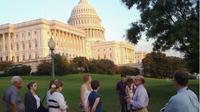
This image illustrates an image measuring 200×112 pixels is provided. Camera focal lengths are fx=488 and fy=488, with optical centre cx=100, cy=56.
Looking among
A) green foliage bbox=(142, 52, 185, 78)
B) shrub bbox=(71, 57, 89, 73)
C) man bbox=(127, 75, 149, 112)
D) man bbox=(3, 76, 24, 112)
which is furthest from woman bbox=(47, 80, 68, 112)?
green foliage bbox=(142, 52, 185, 78)

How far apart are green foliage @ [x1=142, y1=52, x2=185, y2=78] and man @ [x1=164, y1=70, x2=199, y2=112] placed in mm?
93754

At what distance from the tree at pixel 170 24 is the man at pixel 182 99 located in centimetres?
2162

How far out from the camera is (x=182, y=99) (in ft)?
21.1

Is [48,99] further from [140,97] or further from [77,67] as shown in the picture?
[77,67]

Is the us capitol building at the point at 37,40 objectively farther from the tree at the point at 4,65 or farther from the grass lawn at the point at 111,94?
the grass lawn at the point at 111,94

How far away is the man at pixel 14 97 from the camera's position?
11555 millimetres

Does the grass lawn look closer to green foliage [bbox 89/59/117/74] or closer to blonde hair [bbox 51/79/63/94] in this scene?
blonde hair [bbox 51/79/63/94]

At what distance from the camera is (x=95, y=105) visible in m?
10.9

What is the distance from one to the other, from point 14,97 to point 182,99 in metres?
6.02

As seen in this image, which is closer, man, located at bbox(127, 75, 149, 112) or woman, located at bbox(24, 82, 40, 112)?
man, located at bbox(127, 75, 149, 112)

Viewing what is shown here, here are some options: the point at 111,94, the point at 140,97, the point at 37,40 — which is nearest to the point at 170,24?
the point at 111,94

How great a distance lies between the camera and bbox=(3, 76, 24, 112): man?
1155 centimetres

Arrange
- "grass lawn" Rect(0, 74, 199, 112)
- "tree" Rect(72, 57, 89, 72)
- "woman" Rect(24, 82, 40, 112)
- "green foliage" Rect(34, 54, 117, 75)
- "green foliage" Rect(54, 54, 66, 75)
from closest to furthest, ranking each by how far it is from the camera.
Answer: "woman" Rect(24, 82, 40, 112) < "grass lawn" Rect(0, 74, 199, 112) < "green foliage" Rect(54, 54, 66, 75) < "green foliage" Rect(34, 54, 117, 75) < "tree" Rect(72, 57, 89, 72)

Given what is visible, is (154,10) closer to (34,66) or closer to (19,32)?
(34,66)
